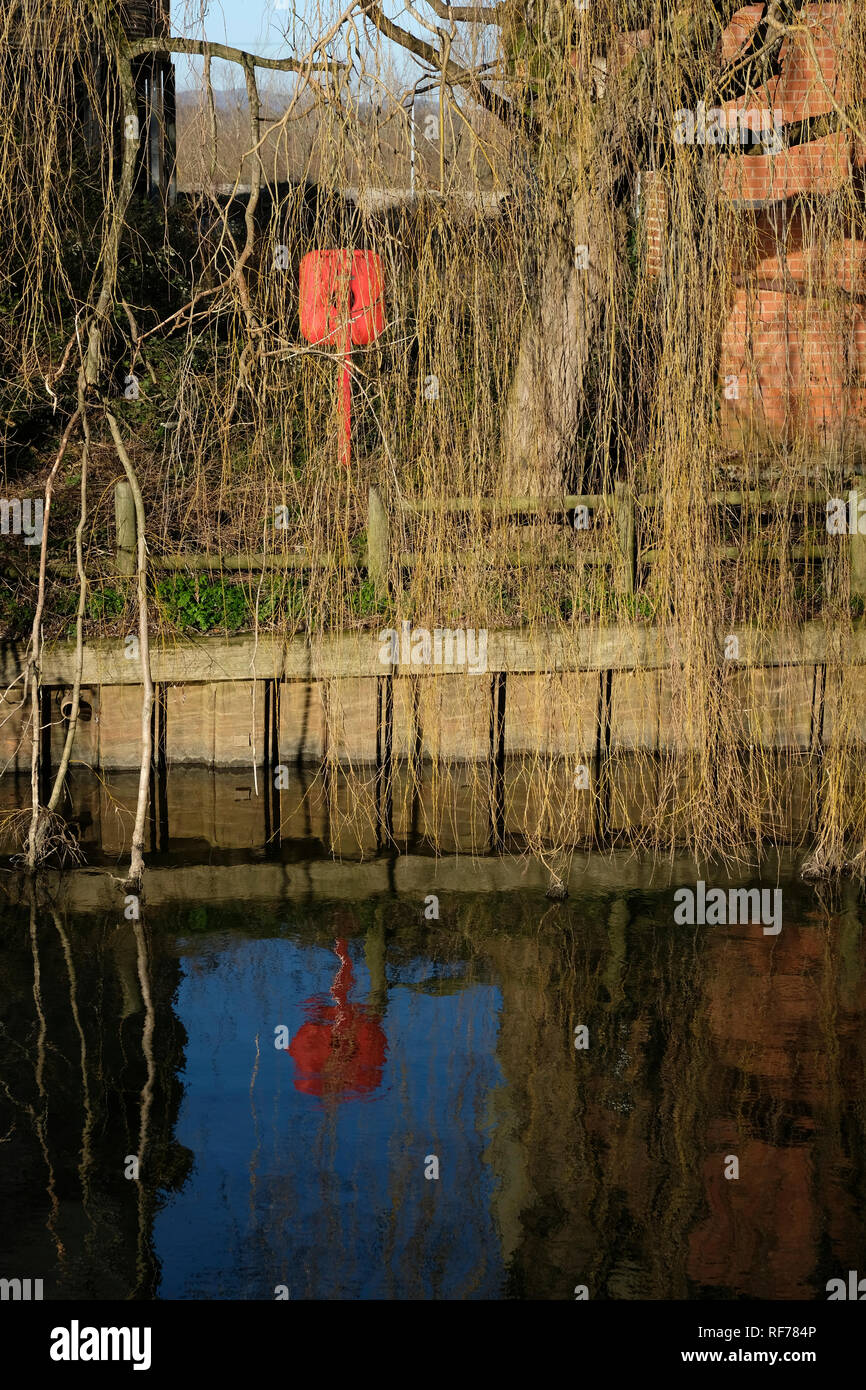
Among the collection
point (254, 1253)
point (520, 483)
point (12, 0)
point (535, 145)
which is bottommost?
point (254, 1253)

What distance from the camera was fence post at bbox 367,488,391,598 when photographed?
779 centimetres

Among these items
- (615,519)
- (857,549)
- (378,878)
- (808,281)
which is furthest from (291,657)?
(808,281)

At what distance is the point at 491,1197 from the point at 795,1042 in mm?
1618

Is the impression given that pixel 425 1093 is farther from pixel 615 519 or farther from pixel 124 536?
pixel 124 536

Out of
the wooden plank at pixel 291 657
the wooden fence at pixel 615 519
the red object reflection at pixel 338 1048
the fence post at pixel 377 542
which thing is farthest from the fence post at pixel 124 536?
the red object reflection at pixel 338 1048

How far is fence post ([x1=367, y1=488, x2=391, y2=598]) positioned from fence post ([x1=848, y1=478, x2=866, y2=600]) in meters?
2.37

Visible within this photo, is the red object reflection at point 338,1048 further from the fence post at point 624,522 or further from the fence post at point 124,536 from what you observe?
the fence post at point 124,536

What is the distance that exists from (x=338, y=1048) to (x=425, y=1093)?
19.8 inches

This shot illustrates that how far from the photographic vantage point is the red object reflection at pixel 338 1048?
5.09m

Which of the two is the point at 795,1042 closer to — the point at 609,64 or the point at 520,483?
the point at 520,483

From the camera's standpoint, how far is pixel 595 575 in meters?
6.75

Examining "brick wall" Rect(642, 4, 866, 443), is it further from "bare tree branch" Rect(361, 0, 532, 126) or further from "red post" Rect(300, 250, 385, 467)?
"red post" Rect(300, 250, 385, 467)

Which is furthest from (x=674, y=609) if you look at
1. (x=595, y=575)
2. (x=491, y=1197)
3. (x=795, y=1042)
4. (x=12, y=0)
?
(x=12, y=0)

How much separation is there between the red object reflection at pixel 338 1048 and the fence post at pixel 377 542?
2.59 metres
